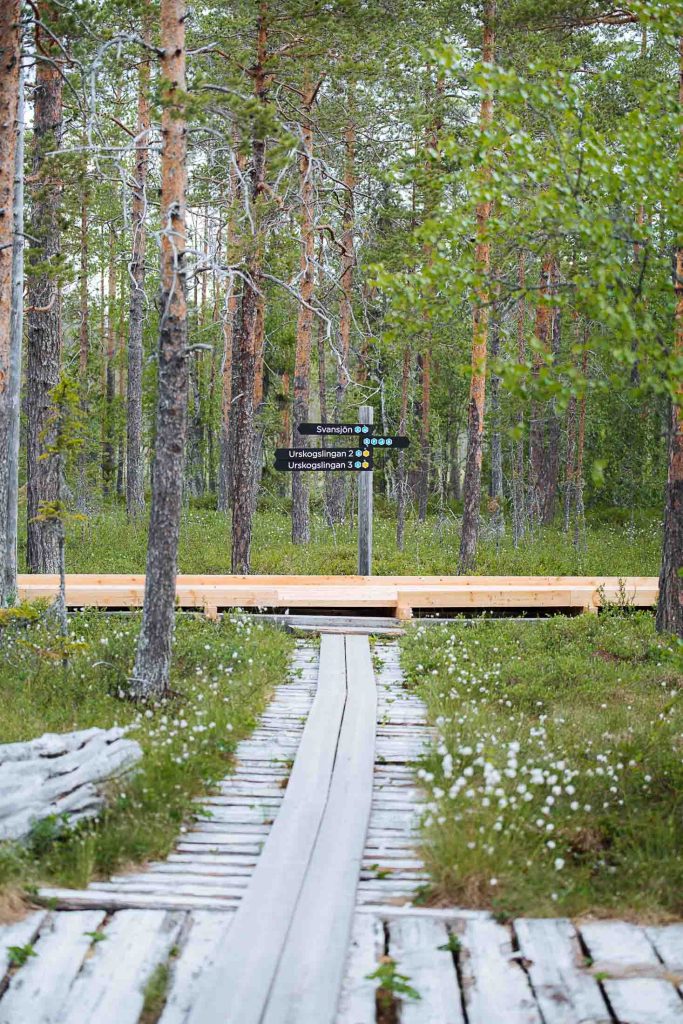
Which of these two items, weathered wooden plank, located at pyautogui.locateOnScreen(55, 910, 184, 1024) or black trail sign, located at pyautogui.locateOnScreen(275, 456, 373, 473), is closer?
weathered wooden plank, located at pyautogui.locateOnScreen(55, 910, 184, 1024)

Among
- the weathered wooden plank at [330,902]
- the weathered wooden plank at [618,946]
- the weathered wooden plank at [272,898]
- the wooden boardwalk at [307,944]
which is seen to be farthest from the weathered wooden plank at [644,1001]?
the weathered wooden plank at [272,898]

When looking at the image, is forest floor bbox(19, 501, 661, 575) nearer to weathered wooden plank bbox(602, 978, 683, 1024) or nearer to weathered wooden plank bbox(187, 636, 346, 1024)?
weathered wooden plank bbox(187, 636, 346, 1024)

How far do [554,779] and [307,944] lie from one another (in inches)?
79.3

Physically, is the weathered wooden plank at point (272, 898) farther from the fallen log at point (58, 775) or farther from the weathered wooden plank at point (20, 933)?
the fallen log at point (58, 775)

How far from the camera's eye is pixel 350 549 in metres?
21.6

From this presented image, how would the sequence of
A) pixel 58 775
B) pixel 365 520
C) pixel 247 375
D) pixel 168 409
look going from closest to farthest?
pixel 58 775 < pixel 168 409 < pixel 247 375 < pixel 365 520

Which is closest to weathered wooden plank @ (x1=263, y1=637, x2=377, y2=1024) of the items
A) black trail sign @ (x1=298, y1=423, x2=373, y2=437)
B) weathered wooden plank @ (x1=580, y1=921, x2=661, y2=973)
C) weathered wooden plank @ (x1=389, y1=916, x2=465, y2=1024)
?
weathered wooden plank @ (x1=389, y1=916, x2=465, y2=1024)

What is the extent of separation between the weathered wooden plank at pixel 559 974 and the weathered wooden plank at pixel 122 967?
1.92 m

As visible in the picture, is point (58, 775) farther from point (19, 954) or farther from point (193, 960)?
point (193, 960)

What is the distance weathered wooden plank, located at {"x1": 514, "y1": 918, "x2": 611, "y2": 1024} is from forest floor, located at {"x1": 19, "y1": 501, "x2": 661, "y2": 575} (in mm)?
13215

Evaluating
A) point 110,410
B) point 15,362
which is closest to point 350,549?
point 15,362

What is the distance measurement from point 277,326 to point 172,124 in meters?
Answer: 24.2

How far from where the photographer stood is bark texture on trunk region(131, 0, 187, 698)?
9.15m

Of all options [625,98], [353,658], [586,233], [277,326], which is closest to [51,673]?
[353,658]
